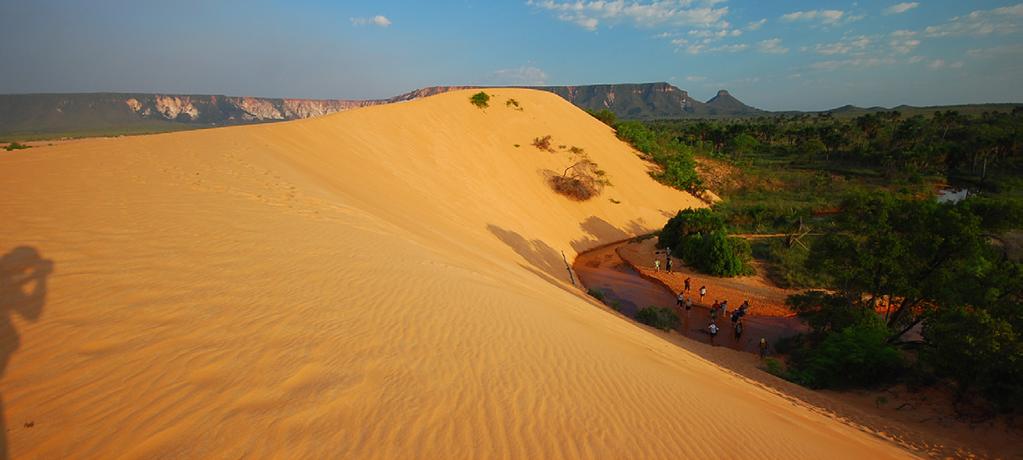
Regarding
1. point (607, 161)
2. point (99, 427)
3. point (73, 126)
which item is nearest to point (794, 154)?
point (607, 161)

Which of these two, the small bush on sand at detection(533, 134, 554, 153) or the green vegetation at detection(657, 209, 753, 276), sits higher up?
the small bush on sand at detection(533, 134, 554, 153)

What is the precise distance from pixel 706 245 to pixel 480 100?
21.4 meters

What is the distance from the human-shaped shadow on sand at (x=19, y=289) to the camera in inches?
146

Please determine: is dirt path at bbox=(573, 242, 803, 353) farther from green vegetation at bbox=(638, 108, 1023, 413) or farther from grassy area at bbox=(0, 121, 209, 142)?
grassy area at bbox=(0, 121, 209, 142)

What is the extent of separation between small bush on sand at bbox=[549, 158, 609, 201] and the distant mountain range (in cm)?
7093

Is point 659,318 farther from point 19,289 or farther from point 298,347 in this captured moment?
point 19,289

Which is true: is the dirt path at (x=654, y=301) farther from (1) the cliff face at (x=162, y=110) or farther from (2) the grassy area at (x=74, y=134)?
(1) the cliff face at (x=162, y=110)

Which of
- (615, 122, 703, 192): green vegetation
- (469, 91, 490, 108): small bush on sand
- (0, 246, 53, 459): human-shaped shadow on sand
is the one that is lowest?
(0, 246, 53, 459): human-shaped shadow on sand

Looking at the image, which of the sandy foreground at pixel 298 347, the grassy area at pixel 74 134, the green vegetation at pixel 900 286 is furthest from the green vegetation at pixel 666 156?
the grassy area at pixel 74 134

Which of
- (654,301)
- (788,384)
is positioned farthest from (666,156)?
(788,384)

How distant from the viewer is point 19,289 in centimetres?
455

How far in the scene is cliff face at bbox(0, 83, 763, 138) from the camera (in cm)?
8856

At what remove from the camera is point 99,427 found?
2.83 meters

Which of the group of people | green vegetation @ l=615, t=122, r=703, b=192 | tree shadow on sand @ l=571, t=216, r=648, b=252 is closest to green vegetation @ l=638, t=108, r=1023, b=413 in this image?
the group of people
